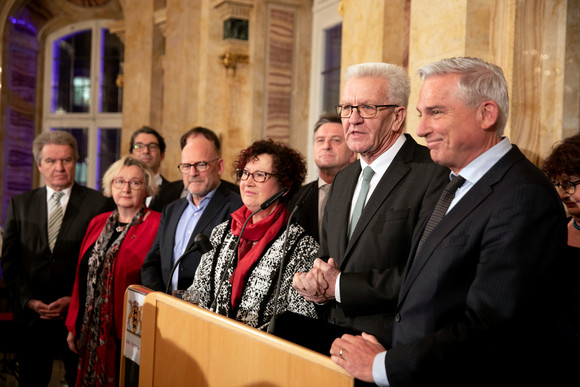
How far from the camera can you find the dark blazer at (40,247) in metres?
4.13

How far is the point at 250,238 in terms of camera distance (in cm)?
283

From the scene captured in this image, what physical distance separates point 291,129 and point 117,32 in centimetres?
398

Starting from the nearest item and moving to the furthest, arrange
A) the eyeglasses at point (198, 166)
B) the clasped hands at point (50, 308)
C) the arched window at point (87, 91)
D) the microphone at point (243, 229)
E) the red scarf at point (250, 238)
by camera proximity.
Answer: the microphone at point (243, 229) < the red scarf at point (250, 238) < the eyeglasses at point (198, 166) < the clasped hands at point (50, 308) < the arched window at point (87, 91)

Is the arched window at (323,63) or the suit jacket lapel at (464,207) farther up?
the arched window at (323,63)

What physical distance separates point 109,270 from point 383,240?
1.97m

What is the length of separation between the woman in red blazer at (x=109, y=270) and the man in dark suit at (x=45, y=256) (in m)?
0.23

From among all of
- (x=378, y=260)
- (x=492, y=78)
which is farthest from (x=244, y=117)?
(x=492, y=78)

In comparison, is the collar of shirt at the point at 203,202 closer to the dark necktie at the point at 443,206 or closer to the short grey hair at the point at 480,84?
the dark necktie at the point at 443,206

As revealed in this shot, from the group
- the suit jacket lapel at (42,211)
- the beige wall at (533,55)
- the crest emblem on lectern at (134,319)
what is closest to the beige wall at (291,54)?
the beige wall at (533,55)

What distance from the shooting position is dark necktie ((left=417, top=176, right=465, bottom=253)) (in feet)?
5.91

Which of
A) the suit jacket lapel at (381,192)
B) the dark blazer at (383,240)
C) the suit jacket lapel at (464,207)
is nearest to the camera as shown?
the suit jacket lapel at (464,207)

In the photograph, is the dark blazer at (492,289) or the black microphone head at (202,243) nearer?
the dark blazer at (492,289)

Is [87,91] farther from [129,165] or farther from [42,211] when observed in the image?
[129,165]

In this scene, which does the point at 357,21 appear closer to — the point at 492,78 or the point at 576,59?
the point at 576,59
